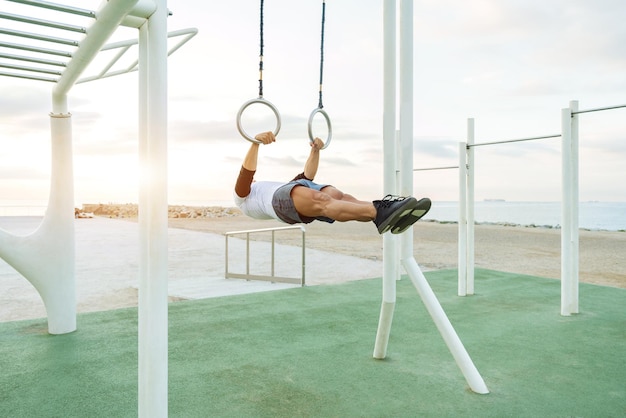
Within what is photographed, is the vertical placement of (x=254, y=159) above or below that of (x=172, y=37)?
below

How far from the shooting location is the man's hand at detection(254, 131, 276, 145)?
10.7 feet

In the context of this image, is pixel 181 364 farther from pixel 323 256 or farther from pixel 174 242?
pixel 174 242

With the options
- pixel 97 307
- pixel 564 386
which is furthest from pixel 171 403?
pixel 97 307

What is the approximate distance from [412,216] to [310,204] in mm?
636

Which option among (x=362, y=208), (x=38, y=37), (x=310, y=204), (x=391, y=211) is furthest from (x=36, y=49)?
(x=391, y=211)

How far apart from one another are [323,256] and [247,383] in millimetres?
8466

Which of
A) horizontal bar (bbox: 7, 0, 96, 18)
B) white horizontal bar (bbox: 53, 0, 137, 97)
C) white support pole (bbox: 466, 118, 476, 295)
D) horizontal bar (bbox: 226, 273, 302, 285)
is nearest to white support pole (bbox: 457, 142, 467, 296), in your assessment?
white support pole (bbox: 466, 118, 476, 295)

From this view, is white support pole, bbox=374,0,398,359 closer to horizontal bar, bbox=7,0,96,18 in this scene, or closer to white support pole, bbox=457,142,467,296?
horizontal bar, bbox=7,0,96,18

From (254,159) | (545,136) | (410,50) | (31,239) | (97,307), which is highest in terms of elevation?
(410,50)

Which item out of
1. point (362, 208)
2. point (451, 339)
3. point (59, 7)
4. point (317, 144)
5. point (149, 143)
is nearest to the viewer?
point (149, 143)

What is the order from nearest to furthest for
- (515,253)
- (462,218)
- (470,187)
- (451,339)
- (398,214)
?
(398,214)
(451,339)
(470,187)
(462,218)
(515,253)

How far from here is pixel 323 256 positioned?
38.4 ft

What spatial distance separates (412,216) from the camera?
118 inches

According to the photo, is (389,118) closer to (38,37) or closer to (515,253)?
(38,37)
